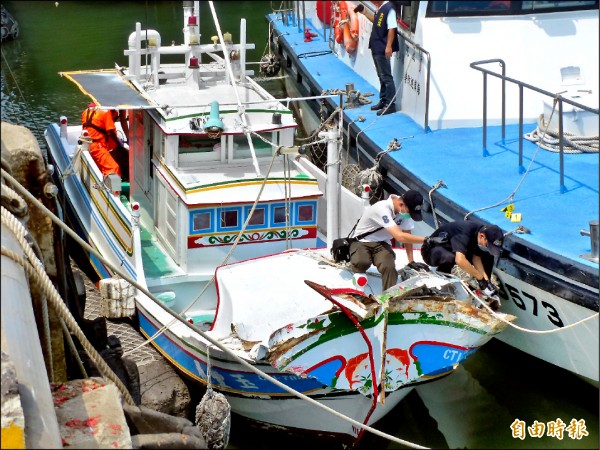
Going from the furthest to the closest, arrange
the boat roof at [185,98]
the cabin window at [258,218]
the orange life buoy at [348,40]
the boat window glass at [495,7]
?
the orange life buoy at [348,40], the boat window glass at [495,7], the boat roof at [185,98], the cabin window at [258,218]

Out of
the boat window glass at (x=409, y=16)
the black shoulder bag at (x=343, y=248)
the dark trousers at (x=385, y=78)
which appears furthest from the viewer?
the dark trousers at (x=385, y=78)

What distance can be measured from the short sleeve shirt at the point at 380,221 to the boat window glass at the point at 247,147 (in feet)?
5.24

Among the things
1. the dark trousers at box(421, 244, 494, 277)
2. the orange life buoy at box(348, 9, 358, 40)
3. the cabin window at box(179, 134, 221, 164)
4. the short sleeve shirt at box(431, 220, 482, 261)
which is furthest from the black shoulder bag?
the orange life buoy at box(348, 9, 358, 40)

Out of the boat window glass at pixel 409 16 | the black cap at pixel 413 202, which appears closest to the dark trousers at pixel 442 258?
the black cap at pixel 413 202

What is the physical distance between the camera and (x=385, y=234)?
25.6 ft

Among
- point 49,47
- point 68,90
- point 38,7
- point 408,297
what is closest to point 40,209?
point 408,297

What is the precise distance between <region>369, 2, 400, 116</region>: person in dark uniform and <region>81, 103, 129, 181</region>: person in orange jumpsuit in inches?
120

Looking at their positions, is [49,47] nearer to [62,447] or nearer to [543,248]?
[543,248]

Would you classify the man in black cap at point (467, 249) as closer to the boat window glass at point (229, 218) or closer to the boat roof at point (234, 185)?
the boat roof at point (234, 185)

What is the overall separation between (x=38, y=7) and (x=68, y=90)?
32.5ft

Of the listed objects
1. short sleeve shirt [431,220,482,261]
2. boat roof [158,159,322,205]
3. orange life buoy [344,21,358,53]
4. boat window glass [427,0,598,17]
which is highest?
boat window glass [427,0,598,17]

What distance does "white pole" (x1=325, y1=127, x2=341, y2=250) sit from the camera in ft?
27.2

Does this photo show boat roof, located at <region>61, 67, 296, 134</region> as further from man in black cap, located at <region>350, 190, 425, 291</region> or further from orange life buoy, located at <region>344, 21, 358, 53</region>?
orange life buoy, located at <region>344, 21, 358, 53</region>

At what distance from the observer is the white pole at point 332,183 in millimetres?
8305
